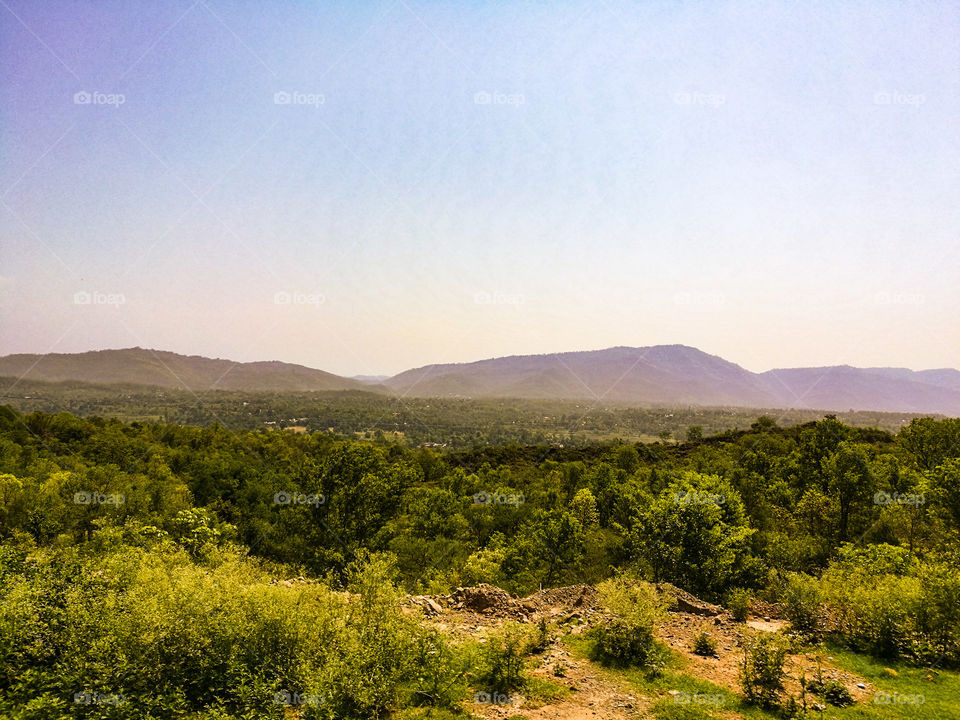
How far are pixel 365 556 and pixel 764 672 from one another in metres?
27.6

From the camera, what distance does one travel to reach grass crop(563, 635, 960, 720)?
49.3 feet

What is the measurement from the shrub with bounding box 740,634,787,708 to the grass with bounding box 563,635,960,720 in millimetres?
465

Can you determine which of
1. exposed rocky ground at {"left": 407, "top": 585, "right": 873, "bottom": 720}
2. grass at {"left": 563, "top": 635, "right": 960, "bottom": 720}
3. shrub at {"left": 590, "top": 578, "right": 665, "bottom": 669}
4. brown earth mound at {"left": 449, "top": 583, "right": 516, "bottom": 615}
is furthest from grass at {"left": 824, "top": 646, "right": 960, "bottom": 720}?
brown earth mound at {"left": 449, "top": 583, "right": 516, "bottom": 615}

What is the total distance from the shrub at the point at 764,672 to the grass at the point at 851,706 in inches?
18.3

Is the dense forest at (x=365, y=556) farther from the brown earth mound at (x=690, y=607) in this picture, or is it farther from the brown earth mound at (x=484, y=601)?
the brown earth mound at (x=484, y=601)

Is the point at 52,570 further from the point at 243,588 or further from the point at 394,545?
the point at 394,545

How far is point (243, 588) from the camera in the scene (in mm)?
17750

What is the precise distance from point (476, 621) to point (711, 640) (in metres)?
10.5

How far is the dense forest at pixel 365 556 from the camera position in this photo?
1491cm

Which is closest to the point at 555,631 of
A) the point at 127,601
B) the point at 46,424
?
the point at 127,601

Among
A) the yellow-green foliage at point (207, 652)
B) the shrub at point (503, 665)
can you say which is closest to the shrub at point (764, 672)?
the shrub at point (503, 665)

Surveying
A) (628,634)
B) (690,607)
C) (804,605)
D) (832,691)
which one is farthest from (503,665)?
(804,605)

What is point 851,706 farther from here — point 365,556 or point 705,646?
point 365,556

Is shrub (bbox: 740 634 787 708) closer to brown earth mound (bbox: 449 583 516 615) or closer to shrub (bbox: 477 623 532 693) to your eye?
shrub (bbox: 477 623 532 693)
